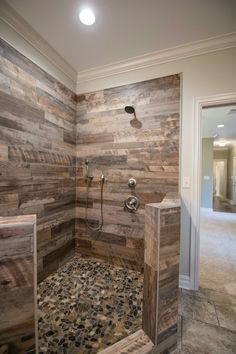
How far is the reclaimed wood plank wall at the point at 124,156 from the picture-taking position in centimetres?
215

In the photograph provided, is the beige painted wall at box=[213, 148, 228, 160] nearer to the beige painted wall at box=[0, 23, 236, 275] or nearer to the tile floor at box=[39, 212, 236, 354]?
the tile floor at box=[39, 212, 236, 354]

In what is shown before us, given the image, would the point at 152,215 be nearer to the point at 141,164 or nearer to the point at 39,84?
the point at 141,164

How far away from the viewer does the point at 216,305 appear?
1770 mm

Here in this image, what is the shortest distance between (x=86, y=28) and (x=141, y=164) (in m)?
1.60

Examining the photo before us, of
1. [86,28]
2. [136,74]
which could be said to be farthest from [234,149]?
[86,28]

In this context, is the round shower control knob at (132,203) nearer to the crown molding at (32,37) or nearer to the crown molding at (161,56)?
the crown molding at (161,56)

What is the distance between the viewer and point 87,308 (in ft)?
5.43

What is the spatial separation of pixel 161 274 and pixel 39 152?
1.76m

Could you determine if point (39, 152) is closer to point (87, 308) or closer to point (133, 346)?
point (87, 308)

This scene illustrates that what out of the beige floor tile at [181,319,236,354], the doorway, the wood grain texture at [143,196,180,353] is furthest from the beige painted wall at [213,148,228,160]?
the wood grain texture at [143,196,180,353]

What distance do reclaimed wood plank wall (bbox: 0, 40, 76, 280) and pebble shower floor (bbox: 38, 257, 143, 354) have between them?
342 millimetres

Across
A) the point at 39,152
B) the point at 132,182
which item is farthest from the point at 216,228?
the point at 39,152

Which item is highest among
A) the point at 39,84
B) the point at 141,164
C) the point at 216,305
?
the point at 39,84

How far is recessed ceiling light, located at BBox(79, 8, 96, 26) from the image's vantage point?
1610mm
